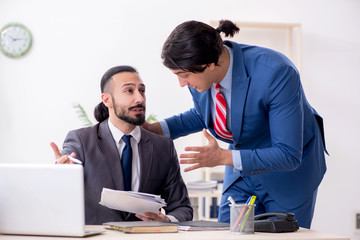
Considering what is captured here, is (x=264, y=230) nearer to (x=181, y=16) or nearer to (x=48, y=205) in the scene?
(x=48, y=205)

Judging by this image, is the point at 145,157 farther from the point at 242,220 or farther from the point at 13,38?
the point at 13,38

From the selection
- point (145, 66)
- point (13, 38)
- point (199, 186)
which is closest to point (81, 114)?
point (145, 66)

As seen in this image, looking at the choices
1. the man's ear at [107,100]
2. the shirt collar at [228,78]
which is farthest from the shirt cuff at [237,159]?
the man's ear at [107,100]

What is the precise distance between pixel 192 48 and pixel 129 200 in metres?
0.59

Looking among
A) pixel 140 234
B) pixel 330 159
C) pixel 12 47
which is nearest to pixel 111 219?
pixel 140 234

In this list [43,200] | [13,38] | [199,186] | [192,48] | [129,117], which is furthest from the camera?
[13,38]

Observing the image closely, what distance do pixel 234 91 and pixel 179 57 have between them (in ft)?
0.95

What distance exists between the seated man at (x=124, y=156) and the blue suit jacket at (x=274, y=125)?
258 mm

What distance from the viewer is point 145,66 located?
4.47 meters

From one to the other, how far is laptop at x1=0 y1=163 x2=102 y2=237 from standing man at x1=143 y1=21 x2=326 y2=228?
46 centimetres

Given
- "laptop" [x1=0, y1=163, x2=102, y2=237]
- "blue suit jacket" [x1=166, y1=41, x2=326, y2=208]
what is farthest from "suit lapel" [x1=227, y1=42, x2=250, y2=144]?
"laptop" [x1=0, y1=163, x2=102, y2=237]

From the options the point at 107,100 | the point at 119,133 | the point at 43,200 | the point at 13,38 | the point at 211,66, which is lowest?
the point at 43,200

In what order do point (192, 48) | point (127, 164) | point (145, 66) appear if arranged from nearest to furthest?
point (192, 48) → point (127, 164) → point (145, 66)

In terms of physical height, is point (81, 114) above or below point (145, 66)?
below
